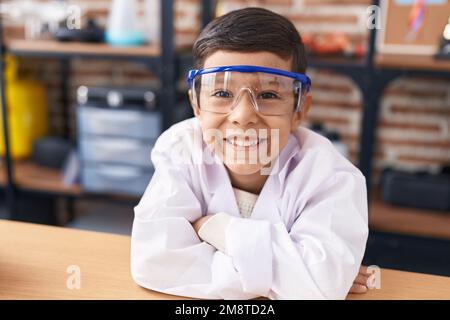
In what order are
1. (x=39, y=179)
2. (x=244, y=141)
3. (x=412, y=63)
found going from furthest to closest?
1. (x=39, y=179)
2. (x=412, y=63)
3. (x=244, y=141)

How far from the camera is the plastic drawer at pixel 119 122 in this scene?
2.29m

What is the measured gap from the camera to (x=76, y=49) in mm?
2301

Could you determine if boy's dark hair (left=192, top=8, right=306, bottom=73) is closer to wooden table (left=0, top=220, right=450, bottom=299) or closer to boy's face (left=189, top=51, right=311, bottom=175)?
boy's face (left=189, top=51, right=311, bottom=175)

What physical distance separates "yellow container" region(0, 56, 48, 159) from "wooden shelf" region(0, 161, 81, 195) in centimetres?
10

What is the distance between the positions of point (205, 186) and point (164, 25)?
136 centimetres

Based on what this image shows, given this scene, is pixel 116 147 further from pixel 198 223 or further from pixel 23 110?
pixel 198 223

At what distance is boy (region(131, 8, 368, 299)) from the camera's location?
797 millimetres

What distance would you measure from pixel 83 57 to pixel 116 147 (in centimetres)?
44

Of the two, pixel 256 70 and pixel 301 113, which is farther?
pixel 301 113

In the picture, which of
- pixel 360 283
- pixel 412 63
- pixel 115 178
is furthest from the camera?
pixel 115 178

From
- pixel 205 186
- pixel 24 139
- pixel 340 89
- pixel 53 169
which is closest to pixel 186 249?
pixel 205 186

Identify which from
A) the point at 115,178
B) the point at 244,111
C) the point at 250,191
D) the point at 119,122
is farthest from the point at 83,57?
the point at 244,111

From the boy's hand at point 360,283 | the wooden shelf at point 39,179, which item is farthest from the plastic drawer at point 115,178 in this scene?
the boy's hand at point 360,283

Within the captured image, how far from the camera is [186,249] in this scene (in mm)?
843
